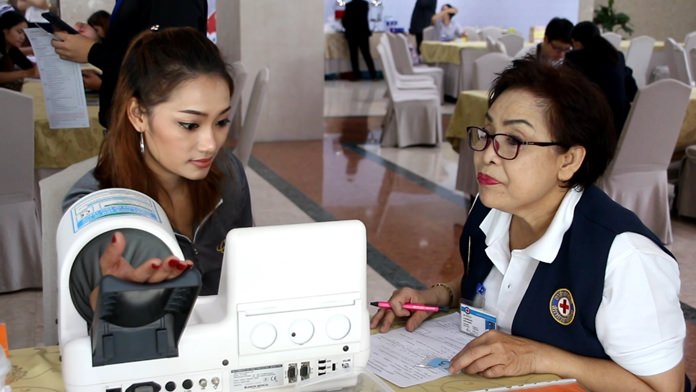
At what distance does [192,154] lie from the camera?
5.66ft

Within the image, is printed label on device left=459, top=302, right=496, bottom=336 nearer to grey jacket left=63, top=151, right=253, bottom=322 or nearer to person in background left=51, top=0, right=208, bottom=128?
grey jacket left=63, top=151, right=253, bottom=322

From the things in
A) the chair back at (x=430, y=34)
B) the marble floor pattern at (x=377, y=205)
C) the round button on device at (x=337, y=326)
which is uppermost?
the chair back at (x=430, y=34)

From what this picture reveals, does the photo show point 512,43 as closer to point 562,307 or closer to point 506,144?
point 506,144

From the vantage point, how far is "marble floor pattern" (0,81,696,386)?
3.71m

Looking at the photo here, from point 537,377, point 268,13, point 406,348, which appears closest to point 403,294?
point 406,348

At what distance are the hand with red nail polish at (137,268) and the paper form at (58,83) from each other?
82.5 inches

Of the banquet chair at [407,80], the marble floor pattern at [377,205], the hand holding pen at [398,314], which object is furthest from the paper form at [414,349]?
the banquet chair at [407,80]

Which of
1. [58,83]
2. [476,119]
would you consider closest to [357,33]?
[476,119]

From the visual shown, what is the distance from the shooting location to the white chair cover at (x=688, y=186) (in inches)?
198

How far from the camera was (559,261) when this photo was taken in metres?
1.47

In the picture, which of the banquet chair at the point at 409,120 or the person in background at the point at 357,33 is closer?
the banquet chair at the point at 409,120

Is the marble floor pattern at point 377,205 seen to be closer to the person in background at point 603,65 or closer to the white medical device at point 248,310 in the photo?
the person in background at point 603,65

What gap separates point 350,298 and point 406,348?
0.43m

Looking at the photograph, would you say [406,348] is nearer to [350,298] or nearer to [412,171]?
[350,298]
